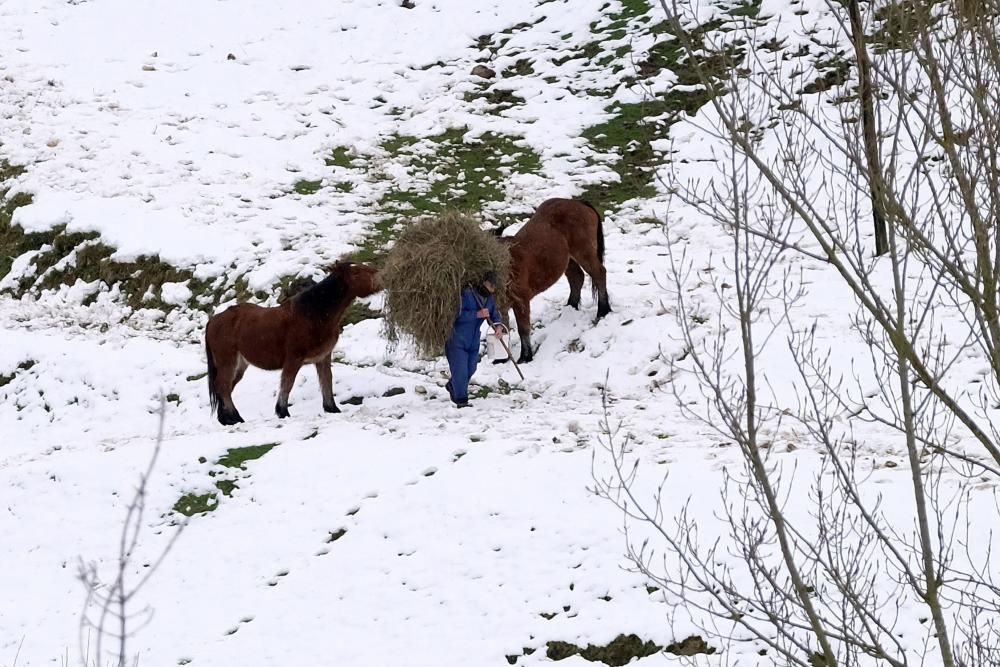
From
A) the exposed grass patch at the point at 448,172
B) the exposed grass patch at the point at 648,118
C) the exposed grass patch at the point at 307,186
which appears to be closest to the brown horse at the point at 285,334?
the exposed grass patch at the point at 448,172

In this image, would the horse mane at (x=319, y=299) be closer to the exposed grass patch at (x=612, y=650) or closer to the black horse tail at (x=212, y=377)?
the black horse tail at (x=212, y=377)

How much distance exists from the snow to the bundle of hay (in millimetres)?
834

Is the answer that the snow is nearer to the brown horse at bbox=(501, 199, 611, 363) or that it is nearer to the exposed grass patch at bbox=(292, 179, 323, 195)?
the exposed grass patch at bbox=(292, 179, 323, 195)

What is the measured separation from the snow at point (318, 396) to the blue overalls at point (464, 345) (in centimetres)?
34

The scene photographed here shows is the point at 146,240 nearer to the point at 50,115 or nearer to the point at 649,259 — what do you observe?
the point at 50,115

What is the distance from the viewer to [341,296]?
34.1 feet

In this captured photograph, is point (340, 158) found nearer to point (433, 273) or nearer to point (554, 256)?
point (554, 256)

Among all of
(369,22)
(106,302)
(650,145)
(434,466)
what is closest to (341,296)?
(434,466)

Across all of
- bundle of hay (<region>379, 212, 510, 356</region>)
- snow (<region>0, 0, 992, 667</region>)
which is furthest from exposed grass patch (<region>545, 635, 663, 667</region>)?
bundle of hay (<region>379, 212, 510, 356</region>)

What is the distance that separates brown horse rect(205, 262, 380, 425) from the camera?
1027 cm

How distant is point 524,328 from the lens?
11578 millimetres

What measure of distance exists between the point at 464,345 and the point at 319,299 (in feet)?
4.95

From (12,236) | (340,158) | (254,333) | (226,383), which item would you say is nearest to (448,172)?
(340,158)

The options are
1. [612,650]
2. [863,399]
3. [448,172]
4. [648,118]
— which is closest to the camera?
[863,399]
